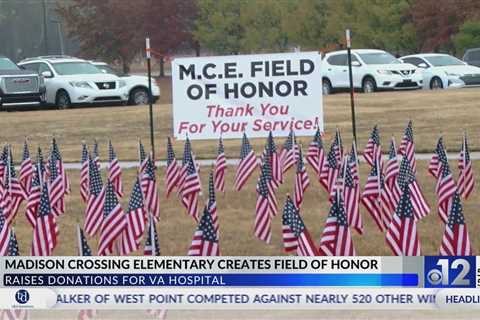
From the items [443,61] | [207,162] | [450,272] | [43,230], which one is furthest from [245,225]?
[443,61]

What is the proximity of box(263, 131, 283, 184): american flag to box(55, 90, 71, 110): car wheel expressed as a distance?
57.8 ft

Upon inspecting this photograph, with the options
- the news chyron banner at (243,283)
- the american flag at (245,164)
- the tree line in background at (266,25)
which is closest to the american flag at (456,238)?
the news chyron banner at (243,283)

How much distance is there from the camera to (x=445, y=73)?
3372 centimetres

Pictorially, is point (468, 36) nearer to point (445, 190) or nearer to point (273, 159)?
point (273, 159)

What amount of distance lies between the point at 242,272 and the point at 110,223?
207cm

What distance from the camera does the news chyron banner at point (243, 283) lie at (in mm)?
6969

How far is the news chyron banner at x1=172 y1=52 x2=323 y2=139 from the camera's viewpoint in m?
14.0

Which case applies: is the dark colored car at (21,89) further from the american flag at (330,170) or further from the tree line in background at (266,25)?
the american flag at (330,170)

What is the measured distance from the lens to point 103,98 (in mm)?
30672

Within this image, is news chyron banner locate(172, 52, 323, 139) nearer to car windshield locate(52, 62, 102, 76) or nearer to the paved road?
the paved road

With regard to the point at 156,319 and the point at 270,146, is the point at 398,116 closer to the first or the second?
the point at 270,146

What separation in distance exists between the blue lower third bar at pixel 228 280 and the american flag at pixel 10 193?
14.8 feet

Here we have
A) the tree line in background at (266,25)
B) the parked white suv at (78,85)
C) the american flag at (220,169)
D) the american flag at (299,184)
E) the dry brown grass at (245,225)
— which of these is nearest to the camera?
the dry brown grass at (245,225)

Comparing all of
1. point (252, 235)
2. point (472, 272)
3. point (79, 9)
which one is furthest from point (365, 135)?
point (79, 9)
